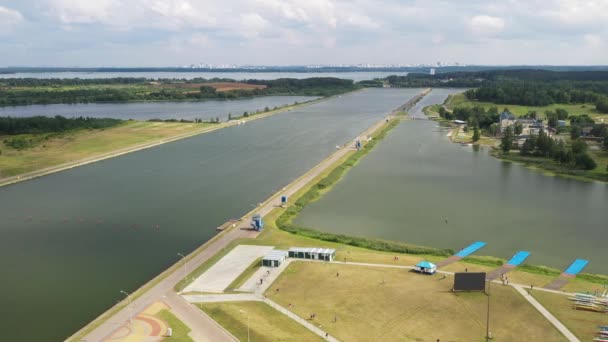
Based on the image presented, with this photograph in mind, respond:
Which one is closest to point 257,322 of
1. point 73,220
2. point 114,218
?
point 114,218

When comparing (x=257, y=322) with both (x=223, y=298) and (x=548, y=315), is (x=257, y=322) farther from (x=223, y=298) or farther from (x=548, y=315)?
(x=548, y=315)

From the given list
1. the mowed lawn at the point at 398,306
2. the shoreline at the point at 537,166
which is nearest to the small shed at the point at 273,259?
the mowed lawn at the point at 398,306

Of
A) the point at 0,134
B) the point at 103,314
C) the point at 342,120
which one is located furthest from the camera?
the point at 342,120

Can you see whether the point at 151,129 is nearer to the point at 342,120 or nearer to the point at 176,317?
the point at 342,120

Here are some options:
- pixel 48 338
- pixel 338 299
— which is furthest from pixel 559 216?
pixel 48 338

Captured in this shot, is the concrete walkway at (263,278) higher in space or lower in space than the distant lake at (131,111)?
lower

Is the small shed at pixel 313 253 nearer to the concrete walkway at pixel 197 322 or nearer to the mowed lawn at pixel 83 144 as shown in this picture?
the concrete walkway at pixel 197 322
